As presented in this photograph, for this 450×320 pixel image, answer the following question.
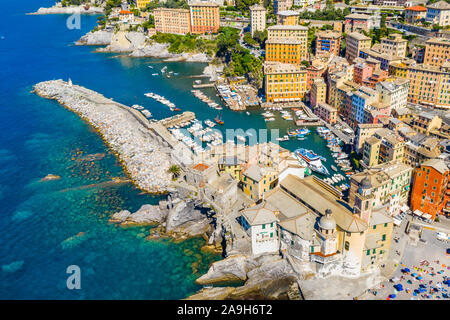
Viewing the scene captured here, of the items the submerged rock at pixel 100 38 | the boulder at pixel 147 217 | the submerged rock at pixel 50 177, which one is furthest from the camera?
the submerged rock at pixel 100 38

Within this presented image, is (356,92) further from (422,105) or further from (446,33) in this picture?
(446,33)

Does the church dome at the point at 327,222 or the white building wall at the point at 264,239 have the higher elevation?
the church dome at the point at 327,222

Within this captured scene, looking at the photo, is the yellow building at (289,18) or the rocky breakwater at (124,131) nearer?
the rocky breakwater at (124,131)

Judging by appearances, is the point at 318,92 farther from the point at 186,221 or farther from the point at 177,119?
the point at 186,221

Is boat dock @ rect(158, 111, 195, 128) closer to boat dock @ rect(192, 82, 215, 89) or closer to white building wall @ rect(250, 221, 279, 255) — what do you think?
boat dock @ rect(192, 82, 215, 89)

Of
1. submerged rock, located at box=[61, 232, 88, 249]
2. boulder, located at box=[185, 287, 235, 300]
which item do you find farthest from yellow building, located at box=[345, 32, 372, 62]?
submerged rock, located at box=[61, 232, 88, 249]

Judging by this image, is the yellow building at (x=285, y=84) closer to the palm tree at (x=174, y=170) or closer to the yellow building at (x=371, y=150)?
the yellow building at (x=371, y=150)

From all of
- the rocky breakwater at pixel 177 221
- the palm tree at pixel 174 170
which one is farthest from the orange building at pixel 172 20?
the rocky breakwater at pixel 177 221
